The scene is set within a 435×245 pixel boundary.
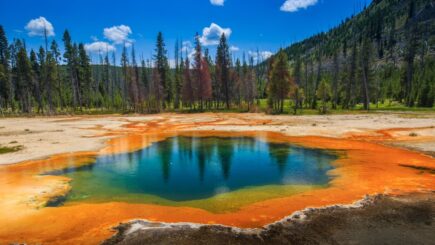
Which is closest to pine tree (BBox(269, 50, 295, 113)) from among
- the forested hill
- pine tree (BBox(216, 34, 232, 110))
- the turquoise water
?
the forested hill

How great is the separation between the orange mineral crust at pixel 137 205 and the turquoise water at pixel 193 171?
3.75 ft

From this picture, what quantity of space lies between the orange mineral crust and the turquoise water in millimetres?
1143

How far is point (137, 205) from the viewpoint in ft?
38.2

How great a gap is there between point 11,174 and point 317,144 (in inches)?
878

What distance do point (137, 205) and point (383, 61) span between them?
145 m

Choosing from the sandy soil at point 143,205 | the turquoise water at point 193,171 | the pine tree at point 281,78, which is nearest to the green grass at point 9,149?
the sandy soil at point 143,205

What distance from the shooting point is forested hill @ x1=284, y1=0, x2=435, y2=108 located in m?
61.0

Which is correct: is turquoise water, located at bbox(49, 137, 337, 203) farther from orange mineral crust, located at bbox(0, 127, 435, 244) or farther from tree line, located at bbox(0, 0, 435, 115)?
tree line, located at bbox(0, 0, 435, 115)

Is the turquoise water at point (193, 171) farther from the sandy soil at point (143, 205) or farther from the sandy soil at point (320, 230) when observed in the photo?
the sandy soil at point (320, 230)

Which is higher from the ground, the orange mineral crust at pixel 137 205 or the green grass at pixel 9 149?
the green grass at pixel 9 149

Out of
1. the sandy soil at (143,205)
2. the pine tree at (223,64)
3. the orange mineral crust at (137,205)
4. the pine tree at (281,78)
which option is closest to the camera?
the orange mineral crust at (137,205)

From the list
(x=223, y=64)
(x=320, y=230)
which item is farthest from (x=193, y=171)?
(x=223, y=64)

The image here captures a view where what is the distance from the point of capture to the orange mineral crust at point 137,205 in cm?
920

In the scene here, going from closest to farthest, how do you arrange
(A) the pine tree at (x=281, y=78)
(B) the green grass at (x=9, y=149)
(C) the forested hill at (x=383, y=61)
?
(B) the green grass at (x=9, y=149)
(A) the pine tree at (x=281, y=78)
(C) the forested hill at (x=383, y=61)
